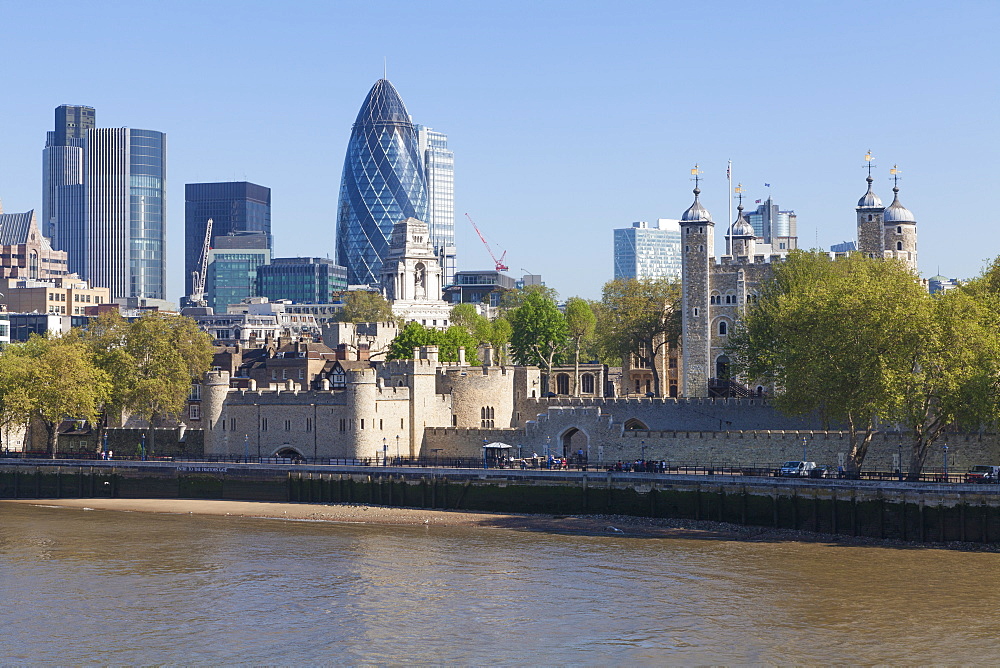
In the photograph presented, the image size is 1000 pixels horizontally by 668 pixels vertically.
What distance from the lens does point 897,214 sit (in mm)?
106562

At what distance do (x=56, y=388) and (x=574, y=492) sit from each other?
3936 cm

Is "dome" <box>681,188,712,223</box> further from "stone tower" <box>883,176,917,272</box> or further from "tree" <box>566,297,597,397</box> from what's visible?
"tree" <box>566,297,597,397</box>

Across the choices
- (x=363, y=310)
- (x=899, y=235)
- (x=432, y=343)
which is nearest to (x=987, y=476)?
(x=899, y=235)

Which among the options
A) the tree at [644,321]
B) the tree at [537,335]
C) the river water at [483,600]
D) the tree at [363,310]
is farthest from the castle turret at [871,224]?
the tree at [363,310]

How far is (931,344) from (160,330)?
2240 inches

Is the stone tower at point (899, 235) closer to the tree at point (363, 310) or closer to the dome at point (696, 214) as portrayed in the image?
the dome at point (696, 214)

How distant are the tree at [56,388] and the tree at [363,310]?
94.9 metres

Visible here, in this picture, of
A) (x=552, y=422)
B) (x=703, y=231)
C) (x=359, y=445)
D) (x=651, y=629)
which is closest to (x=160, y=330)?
(x=359, y=445)

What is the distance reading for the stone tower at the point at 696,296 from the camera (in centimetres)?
10738

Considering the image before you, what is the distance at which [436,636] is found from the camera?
46.7m

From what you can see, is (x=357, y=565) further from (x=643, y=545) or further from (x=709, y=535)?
(x=709, y=535)

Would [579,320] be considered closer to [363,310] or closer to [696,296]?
[696,296]

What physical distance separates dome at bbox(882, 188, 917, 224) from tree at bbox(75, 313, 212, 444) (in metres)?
52.8

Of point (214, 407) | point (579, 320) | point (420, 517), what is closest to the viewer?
point (420, 517)
